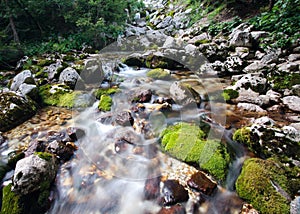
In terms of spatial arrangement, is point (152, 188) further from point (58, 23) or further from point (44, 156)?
point (58, 23)

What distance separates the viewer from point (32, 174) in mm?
2953

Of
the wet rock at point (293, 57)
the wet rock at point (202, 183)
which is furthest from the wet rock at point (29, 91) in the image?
the wet rock at point (293, 57)

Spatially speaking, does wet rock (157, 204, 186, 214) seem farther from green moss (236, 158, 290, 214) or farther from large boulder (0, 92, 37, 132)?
large boulder (0, 92, 37, 132)

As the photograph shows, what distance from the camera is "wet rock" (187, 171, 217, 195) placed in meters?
3.10

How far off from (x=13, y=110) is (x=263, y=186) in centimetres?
627

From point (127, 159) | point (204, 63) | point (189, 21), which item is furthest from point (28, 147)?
point (189, 21)

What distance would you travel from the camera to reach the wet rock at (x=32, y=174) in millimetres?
2885

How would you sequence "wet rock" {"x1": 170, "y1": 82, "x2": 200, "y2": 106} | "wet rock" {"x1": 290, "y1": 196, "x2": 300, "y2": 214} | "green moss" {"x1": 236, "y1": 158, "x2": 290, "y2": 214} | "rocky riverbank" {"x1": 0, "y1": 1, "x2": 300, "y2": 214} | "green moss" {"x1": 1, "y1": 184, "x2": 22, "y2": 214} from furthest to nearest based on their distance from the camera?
"wet rock" {"x1": 170, "y1": 82, "x2": 200, "y2": 106}, "rocky riverbank" {"x1": 0, "y1": 1, "x2": 300, "y2": 214}, "green moss" {"x1": 1, "y1": 184, "x2": 22, "y2": 214}, "green moss" {"x1": 236, "y1": 158, "x2": 290, "y2": 214}, "wet rock" {"x1": 290, "y1": 196, "x2": 300, "y2": 214}

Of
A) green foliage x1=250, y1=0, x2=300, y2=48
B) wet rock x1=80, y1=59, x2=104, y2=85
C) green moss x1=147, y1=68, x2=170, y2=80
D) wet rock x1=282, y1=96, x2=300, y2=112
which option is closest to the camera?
wet rock x1=282, y1=96, x2=300, y2=112

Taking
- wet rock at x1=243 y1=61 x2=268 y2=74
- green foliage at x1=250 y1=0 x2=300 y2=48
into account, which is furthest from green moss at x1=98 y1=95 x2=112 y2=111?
green foliage at x1=250 y1=0 x2=300 y2=48

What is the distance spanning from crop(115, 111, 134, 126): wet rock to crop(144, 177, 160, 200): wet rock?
196 centimetres

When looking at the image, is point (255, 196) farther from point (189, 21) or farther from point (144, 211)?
point (189, 21)

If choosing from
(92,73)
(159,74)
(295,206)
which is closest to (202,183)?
(295,206)

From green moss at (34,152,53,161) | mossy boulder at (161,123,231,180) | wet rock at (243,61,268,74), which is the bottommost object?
mossy boulder at (161,123,231,180)
